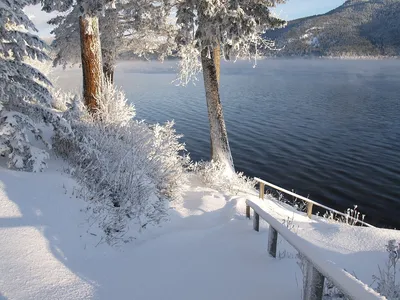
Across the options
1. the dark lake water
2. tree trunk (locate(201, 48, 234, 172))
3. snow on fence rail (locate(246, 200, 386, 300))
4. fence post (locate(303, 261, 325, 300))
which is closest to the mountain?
the dark lake water

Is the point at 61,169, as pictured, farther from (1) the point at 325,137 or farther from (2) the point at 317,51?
(2) the point at 317,51

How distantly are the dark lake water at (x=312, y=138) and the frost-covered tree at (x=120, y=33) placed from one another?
171cm

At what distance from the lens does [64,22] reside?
576 inches

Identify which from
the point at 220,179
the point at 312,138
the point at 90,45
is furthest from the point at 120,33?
the point at 312,138

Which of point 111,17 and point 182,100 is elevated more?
point 111,17

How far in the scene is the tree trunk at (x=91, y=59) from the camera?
800 cm

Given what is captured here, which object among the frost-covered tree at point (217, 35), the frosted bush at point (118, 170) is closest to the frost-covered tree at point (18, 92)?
the frosted bush at point (118, 170)

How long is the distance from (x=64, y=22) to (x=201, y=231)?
43.8ft

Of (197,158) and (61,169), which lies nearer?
(61,169)

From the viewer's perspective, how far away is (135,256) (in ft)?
14.5

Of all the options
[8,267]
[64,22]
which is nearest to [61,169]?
[8,267]

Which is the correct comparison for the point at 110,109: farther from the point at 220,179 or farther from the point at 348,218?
the point at 348,218

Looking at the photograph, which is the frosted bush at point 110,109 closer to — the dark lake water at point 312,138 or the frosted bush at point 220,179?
the frosted bush at point 220,179

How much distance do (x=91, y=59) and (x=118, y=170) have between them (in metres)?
3.89
